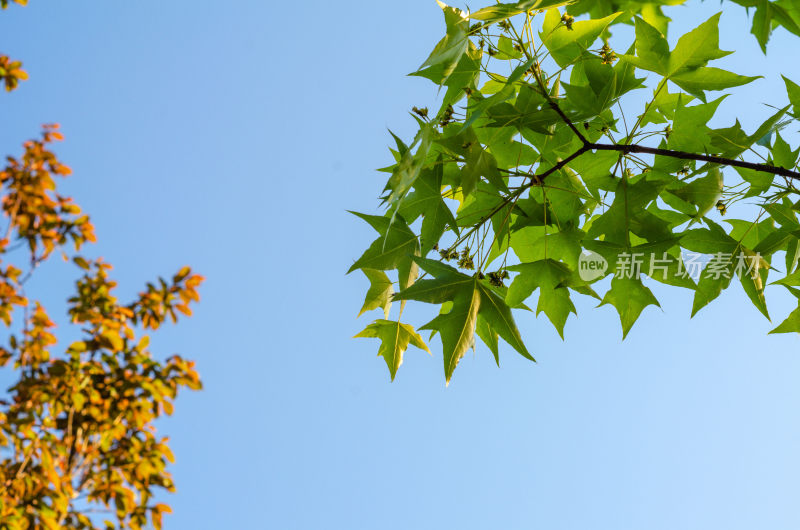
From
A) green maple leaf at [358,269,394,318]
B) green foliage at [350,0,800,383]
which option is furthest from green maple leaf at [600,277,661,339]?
green maple leaf at [358,269,394,318]

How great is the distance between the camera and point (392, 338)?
181 centimetres

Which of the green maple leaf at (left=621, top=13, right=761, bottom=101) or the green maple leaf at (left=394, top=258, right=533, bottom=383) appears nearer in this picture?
the green maple leaf at (left=621, top=13, right=761, bottom=101)

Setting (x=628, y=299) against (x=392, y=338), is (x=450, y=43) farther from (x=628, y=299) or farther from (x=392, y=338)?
(x=392, y=338)

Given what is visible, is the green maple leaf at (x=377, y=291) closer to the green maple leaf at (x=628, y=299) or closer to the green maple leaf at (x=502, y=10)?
the green maple leaf at (x=628, y=299)

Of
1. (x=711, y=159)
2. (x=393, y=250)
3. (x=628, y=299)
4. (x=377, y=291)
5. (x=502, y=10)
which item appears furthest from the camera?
(x=377, y=291)

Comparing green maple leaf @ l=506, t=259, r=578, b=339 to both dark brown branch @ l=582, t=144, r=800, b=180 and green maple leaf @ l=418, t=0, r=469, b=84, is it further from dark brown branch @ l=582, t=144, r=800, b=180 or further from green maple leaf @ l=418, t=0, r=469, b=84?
green maple leaf @ l=418, t=0, r=469, b=84

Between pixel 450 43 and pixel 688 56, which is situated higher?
pixel 688 56

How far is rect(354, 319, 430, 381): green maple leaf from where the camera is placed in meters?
1.80

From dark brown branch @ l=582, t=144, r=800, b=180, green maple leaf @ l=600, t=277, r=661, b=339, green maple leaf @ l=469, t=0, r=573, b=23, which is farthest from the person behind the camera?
green maple leaf @ l=600, t=277, r=661, b=339

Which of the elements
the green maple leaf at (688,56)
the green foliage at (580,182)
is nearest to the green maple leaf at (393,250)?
the green foliage at (580,182)

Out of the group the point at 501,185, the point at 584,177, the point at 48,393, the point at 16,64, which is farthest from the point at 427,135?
the point at 16,64

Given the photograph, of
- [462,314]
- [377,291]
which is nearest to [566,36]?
[462,314]

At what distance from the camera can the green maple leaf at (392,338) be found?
71.0 inches

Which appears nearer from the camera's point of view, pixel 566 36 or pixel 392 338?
pixel 566 36
